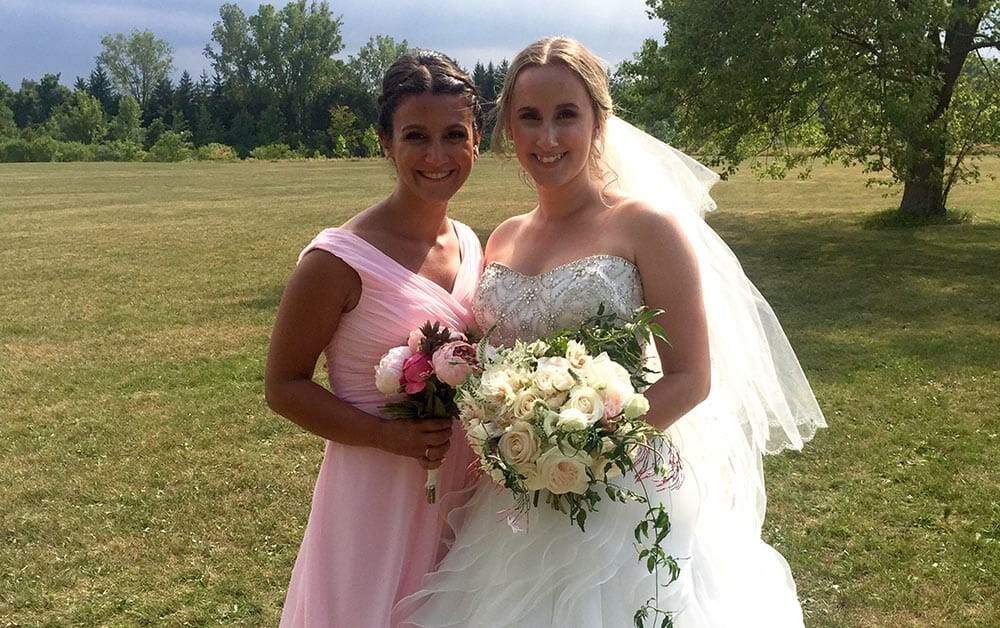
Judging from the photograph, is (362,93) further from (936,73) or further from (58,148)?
(936,73)

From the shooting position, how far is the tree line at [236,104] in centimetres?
7194

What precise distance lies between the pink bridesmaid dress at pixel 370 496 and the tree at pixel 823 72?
15.1m

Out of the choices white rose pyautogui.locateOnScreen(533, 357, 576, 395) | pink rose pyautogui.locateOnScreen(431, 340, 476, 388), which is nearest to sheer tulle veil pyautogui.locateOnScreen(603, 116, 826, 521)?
pink rose pyautogui.locateOnScreen(431, 340, 476, 388)

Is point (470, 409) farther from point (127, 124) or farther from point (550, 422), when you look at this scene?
point (127, 124)

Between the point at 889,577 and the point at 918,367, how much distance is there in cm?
450

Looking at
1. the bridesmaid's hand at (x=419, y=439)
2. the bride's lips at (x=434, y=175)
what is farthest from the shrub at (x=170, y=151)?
the bridesmaid's hand at (x=419, y=439)

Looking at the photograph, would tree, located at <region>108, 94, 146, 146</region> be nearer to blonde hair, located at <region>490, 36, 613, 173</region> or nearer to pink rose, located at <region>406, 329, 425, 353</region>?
blonde hair, located at <region>490, 36, 613, 173</region>

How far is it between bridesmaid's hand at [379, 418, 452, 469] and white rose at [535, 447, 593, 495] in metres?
0.51

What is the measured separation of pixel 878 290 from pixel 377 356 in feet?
39.2

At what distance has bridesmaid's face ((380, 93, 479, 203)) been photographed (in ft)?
8.91

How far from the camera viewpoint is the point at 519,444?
83.5 inches

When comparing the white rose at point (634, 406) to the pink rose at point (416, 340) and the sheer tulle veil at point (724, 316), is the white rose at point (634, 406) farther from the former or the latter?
the sheer tulle veil at point (724, 316)

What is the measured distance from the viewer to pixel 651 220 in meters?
2.68

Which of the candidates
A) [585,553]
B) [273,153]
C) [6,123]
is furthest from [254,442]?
[6,123]
